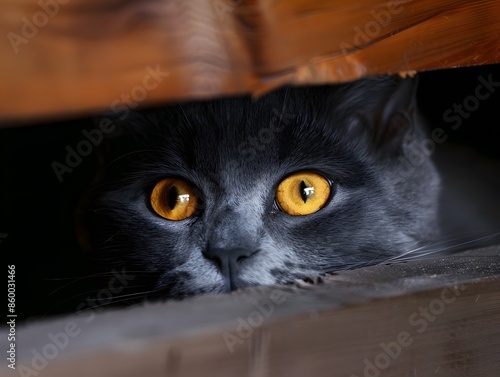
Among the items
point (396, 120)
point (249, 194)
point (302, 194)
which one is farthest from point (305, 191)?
point (396, 120)

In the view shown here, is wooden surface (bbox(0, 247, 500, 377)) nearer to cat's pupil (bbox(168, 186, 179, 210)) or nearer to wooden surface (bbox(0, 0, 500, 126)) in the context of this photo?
wooden surface (bbox(0, 0, 500, 126))

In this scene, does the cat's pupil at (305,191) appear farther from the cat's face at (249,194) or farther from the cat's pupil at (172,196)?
the cat's pupil at (172,196)

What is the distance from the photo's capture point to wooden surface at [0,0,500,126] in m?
0.67

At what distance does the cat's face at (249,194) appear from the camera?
4.20ft

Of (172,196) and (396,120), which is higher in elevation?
(396,120)

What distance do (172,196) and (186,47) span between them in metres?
0.72

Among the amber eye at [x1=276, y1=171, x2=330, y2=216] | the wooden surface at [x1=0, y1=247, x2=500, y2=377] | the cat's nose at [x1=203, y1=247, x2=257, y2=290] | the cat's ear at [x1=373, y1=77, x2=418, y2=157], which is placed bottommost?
the wooden surface at [x1=0, y1=247, x2=500, y2=377]

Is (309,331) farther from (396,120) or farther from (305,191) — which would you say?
(396,120)

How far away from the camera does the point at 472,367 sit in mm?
795

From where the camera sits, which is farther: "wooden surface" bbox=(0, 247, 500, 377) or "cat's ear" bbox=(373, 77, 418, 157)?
"cat's ear" bbox=(373, 77, 418, 157)

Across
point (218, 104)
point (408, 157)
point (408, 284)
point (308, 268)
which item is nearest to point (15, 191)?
point (218, 104)

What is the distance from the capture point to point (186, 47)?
0.72m

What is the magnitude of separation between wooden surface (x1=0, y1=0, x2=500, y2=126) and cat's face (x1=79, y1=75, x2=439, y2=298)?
1.76 feet

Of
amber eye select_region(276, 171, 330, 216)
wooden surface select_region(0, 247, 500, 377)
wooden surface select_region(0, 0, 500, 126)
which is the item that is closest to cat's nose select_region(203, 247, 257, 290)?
amber eye select_region(276, 171, 330, 216)
